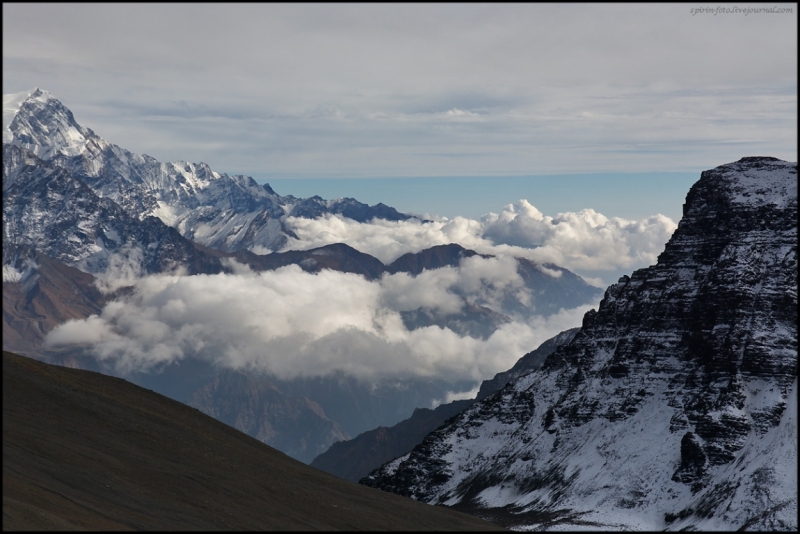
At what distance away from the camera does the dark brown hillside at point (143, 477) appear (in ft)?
385

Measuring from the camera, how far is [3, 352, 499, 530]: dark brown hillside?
385ft

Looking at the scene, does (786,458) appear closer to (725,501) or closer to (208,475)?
(725,501)

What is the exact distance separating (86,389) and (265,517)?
7274cm

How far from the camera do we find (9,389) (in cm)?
16450

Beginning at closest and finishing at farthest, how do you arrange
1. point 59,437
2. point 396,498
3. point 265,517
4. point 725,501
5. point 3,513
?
point 3,513
point 265,517
point 59,437
point 396,498
point 725,501

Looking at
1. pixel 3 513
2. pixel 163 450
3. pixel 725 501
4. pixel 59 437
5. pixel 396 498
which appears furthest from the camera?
pixel 725 501

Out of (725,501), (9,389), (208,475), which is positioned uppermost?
(9,389)

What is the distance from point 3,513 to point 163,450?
59.6 metres

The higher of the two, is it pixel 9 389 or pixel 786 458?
pixel 9 389

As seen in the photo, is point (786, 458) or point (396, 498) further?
point (786, 458)

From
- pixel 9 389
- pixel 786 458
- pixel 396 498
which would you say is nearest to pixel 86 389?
pixel 9 389

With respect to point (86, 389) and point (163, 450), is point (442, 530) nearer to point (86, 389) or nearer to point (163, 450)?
point (163, 450)

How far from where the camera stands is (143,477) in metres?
139

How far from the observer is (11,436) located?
137 m
